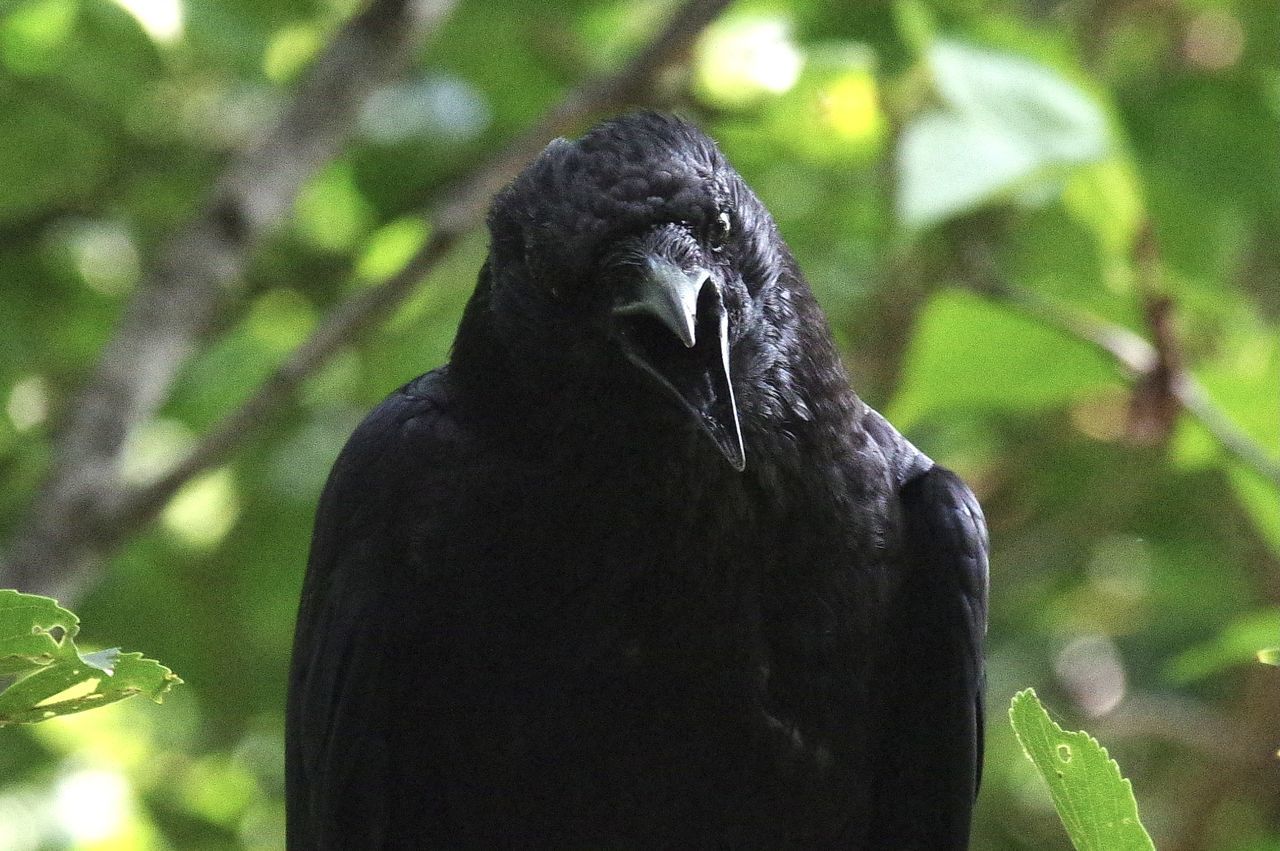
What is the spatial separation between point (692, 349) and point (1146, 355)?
1584 mm

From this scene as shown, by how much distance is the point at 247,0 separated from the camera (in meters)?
3.22

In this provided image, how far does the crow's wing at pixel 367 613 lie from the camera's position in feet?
7.54

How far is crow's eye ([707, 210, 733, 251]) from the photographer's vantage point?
6.32ft

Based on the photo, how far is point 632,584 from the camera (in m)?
2.13

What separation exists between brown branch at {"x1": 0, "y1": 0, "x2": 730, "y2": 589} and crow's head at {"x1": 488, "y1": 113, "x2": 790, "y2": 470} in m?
0.77

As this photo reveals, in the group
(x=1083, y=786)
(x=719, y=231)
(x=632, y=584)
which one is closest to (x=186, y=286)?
(x=632, y=584)

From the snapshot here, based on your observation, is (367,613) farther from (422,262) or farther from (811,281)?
(811,281)

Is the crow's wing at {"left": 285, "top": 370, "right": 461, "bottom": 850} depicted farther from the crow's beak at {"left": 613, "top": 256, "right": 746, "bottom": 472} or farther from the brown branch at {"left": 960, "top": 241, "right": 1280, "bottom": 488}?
the brown branch at {"left": 960, "top": 241, "right": 1280, "bottom": 488}

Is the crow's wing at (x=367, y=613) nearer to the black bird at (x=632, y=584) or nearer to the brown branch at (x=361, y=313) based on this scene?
the black bird at (x=632, y=584)

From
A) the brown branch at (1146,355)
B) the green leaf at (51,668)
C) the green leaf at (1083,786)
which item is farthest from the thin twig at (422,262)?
the green leaf at (1083,786)

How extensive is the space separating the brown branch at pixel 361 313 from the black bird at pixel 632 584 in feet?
1.69

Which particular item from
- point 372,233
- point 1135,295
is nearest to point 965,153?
point 1135,295

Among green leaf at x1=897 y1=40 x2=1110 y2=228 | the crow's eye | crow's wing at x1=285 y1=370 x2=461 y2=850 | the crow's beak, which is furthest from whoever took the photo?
green leaf at x1=897 y1=40 x2=1110 y2=228

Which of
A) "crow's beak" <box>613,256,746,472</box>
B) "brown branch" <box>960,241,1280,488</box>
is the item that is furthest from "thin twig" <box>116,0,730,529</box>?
"crow's beak" <box>613,256,746,472</box>
